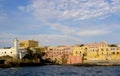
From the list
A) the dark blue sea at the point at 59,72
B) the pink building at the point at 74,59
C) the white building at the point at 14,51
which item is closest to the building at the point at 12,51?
the white building at the point at 14,51

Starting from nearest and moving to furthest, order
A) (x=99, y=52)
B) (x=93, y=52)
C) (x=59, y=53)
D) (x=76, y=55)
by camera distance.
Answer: (x=99, y=52)
(x=76, y=55)
(x=93, y=52)
(x=59, y=53)

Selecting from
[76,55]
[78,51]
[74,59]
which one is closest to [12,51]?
[74,59]

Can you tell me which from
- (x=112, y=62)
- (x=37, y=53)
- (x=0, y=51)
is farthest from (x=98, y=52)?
(x=0, y=51)

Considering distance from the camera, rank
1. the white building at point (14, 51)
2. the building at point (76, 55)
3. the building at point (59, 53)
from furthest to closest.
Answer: the building at point (59, 53) → the building at point (76, 55) → the white building at point (14, 51)

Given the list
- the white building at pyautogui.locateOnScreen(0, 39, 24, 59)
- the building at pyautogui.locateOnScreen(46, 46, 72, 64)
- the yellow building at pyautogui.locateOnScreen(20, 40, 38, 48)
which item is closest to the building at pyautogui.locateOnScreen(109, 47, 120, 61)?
the building at pyautogui.locateOnScreen(46, 46, 72, 64)

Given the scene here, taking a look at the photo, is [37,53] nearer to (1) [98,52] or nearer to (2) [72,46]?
(2) [72,46]

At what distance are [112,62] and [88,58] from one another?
1464 cm

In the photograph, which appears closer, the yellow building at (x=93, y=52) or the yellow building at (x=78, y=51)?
the yellow building at (x=93, y=52)

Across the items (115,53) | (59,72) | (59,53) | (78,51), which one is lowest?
(59,72)

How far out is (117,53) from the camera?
137 m

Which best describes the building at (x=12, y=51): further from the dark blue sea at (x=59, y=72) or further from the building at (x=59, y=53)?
the dark blue sea at (x=59, y=72)

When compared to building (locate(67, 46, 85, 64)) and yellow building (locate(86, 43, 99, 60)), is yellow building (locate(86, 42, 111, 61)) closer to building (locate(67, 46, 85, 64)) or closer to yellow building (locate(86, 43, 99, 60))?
yellow building (locate(86, 43, 99, 60))

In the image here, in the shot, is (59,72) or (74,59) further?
(74,59)

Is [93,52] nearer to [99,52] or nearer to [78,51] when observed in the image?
[99,52]
